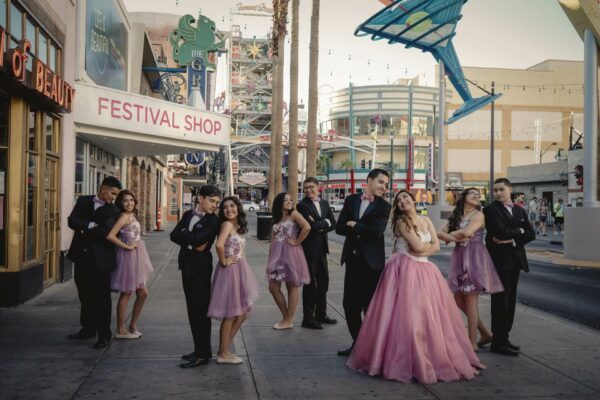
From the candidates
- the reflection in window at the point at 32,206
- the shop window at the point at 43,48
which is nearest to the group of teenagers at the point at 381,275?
the reflection in window at the point at 32,206

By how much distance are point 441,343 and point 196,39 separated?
20.4 metres

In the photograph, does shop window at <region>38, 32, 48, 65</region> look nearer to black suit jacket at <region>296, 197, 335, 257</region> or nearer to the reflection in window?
the reflection in window

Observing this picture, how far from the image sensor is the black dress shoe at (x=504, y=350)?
6.29m

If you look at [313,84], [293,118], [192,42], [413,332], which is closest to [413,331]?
[413,332]

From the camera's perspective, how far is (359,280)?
20.0ft

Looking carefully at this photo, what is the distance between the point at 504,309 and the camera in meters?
6.39

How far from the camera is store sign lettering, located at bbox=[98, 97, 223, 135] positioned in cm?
1287

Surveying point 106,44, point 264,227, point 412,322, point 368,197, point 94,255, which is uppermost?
point 106,44

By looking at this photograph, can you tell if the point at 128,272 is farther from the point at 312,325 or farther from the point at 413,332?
the point at 413,332

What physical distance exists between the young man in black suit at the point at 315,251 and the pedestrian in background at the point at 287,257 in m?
0.17

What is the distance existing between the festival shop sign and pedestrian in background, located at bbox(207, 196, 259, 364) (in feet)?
11.9

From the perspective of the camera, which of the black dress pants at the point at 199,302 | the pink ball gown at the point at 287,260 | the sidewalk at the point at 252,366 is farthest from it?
the pink ball gown at the point at 287,260

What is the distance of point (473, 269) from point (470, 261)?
0.10 meters

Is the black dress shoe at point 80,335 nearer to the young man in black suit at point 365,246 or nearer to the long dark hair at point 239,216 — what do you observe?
the long dark hair at point 239,216
